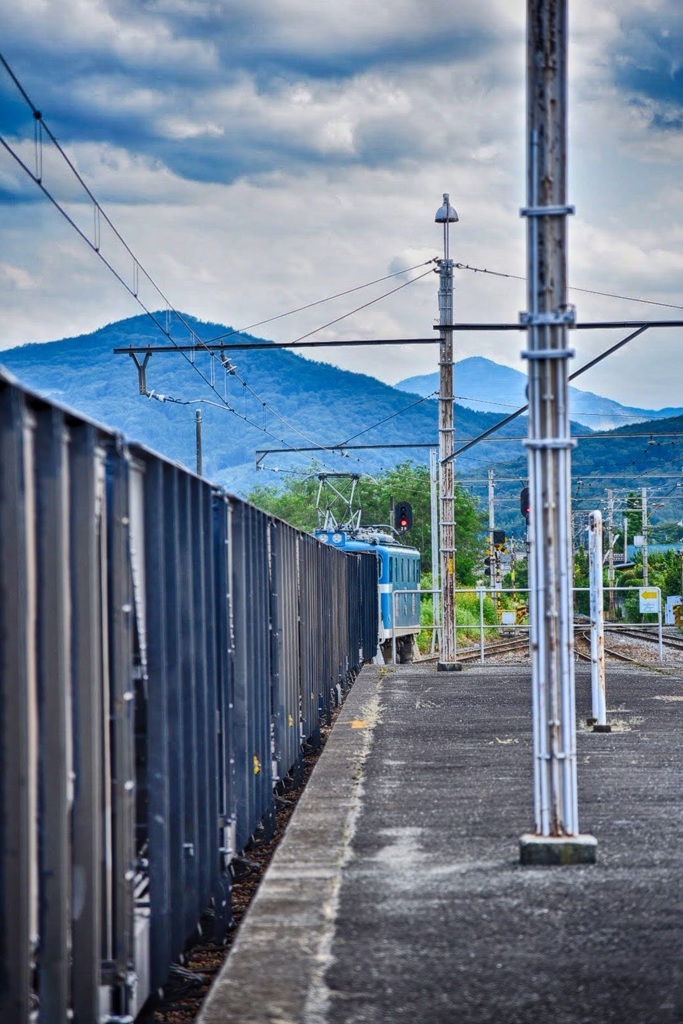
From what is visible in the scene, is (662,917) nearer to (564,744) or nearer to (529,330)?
(564,744)

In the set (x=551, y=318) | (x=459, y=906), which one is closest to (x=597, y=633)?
(x=551, y=318)

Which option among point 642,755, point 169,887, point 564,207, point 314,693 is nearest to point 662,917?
point 169,887

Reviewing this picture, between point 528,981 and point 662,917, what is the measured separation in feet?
3.72

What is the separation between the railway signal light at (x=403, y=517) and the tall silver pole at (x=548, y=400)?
20826 mm

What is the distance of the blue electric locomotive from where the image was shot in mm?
31781

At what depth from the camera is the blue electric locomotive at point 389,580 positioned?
104ft

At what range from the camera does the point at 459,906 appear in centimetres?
619

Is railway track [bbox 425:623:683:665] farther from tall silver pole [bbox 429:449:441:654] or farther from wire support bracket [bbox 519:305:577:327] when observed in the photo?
wire support bracket [bbox 519:305:577:327]

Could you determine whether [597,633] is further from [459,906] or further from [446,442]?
[446,442]

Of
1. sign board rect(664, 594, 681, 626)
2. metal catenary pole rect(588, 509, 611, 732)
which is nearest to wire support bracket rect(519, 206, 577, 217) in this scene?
metal catenary pole rect(588, 509, 611, 732)

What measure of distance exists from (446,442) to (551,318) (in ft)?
56.8

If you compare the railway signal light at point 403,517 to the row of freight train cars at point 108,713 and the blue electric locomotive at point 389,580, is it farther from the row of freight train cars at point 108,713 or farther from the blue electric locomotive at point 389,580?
the row of freight train cars at point 108,713

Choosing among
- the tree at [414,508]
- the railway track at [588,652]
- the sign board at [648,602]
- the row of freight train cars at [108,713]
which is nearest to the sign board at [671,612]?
the railway track at [588,652]

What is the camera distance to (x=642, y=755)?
11.7 meters
